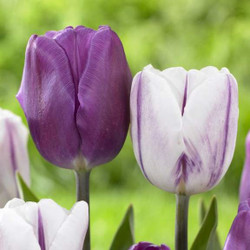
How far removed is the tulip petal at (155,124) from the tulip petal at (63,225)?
0.18 feet

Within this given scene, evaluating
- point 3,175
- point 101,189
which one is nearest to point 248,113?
point 101,189

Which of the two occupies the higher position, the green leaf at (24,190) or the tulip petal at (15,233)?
the tulip petal at (15,233)

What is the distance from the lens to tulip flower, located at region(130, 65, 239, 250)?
0.38m

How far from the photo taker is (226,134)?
38 centimetres

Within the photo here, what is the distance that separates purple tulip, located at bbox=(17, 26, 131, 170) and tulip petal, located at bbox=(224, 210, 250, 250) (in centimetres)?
8

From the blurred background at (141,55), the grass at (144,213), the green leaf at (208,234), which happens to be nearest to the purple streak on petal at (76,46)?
the green leaf at (208,234)

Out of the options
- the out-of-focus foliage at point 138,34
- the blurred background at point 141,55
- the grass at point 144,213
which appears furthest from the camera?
the out-of-focus foliage at point 138,34

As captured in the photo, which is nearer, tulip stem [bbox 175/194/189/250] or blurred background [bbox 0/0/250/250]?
tulip stem [bbox 175/194/189/250]

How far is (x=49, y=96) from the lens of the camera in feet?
1.27

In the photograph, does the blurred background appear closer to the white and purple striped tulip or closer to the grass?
the grass

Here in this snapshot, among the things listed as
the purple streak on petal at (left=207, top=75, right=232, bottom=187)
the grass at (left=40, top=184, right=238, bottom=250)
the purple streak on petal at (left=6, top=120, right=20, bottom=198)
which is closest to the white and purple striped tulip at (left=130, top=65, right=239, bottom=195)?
the purple streak on petal at (left=207, top=75, right=232, bottom=187)

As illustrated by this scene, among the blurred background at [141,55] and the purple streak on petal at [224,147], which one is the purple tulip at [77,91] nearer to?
the purple streak on petal at [224,147]

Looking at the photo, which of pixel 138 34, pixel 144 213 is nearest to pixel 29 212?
pixel 144 213

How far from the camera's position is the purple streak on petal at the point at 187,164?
39 cm
